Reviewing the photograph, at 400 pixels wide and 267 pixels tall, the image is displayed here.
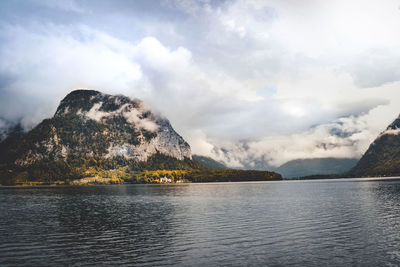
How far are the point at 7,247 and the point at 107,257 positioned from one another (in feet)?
56.7

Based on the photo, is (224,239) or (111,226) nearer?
(224,239)

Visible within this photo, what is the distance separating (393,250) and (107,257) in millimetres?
37907

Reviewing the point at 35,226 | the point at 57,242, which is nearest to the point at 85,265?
the point at 57,242

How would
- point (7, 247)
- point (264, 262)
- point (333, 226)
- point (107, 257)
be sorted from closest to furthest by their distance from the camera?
1. point (264, 262)
2. point (107, 257)
3. point (7, 247)
4. point (333, 226)

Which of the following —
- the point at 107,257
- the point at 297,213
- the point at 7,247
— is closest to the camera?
the point at 107,257

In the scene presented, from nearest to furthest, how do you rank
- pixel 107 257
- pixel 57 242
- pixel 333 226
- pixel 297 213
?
pixel 107 257, pixel 57 242, pixel 333 226, pixel 297 213

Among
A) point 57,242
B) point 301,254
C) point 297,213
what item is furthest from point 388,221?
point 57,242

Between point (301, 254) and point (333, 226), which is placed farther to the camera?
point (333, 226)

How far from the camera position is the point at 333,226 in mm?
56719

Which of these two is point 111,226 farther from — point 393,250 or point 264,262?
point 393,250

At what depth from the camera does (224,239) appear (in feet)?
152

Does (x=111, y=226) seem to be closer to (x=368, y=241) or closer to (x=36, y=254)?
(x=36, y=254)

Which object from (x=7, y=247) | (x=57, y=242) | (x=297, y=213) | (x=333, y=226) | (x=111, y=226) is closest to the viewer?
(x=7, y=247)

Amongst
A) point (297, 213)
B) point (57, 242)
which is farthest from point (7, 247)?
point (297, 213)
